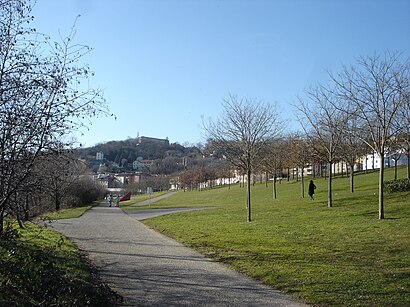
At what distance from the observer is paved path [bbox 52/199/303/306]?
26.0 ft

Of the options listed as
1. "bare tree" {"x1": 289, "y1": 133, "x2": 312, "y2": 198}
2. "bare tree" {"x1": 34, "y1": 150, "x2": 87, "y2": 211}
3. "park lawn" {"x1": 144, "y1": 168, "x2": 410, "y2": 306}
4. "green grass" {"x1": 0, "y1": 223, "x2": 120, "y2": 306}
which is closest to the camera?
"green grass" {"x1": 0, "y1": 223, "x2": 120, "y2": 306}

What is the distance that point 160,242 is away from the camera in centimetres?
1689

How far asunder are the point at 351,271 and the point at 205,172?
9113cm

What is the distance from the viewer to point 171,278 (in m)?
9.85

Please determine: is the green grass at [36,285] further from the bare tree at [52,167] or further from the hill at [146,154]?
the hill at [146,154]

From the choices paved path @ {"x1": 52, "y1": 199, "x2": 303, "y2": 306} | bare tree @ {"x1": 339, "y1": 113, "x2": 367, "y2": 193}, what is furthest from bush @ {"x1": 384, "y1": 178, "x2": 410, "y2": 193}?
paved path @ {"x1": 52, "y1": 199, "x2": 303, "y2": 306}

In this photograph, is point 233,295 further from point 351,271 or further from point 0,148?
point 0,148

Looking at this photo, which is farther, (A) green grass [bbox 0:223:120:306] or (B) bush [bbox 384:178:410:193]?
(B) bush [bbox 384:178:410:193]

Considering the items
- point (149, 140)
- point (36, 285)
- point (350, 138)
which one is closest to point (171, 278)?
point (36, 285)

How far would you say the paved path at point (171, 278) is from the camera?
7918 mm

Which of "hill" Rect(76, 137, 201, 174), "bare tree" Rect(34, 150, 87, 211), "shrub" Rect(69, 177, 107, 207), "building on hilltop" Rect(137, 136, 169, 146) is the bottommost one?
"shrub" Rect(69, 177, 107, 207)

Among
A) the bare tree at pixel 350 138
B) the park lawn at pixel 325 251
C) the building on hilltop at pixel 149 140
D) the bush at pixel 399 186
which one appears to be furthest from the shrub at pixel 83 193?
the building on hilltop at pixel 149 140

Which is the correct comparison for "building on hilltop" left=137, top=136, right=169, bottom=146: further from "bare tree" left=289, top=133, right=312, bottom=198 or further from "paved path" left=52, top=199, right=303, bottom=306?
"paved path" left=52, top=199, right=303, bottom=306

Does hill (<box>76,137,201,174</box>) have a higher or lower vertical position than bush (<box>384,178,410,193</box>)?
higher
